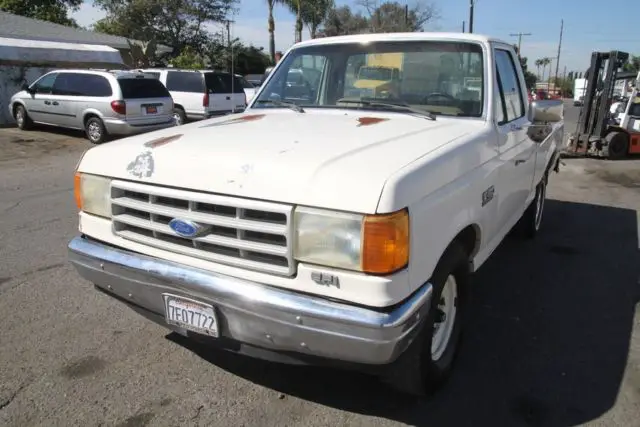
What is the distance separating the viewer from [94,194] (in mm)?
2896

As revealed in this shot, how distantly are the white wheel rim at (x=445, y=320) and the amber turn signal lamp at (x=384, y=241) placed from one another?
2.76 feet

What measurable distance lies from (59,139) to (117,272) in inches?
478

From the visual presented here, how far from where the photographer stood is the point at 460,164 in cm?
274

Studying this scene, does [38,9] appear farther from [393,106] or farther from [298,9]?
[393,106]

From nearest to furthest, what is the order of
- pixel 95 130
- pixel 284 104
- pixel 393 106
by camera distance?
1. pixel 393 106
2. pixel 284 104
3. pixel 95 130

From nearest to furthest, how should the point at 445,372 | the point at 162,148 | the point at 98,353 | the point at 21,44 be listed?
the point at 162,148 < the point at 445,372 < the point at 98,353 < the point at 21,44

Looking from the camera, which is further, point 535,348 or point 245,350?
point 535,348

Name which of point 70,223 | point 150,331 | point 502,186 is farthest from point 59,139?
point 502,186

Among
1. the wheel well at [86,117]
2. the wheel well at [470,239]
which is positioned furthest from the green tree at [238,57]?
the wheel well at [470,239]

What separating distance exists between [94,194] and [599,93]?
40.2ft

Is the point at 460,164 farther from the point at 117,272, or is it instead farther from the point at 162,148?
the point at 117,272

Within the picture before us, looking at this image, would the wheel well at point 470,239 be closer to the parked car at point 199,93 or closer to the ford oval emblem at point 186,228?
the ford oval emblem at point 186,228

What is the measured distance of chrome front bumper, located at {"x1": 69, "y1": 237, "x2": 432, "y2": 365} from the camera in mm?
2178

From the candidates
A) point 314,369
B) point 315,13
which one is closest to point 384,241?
point 314,369
